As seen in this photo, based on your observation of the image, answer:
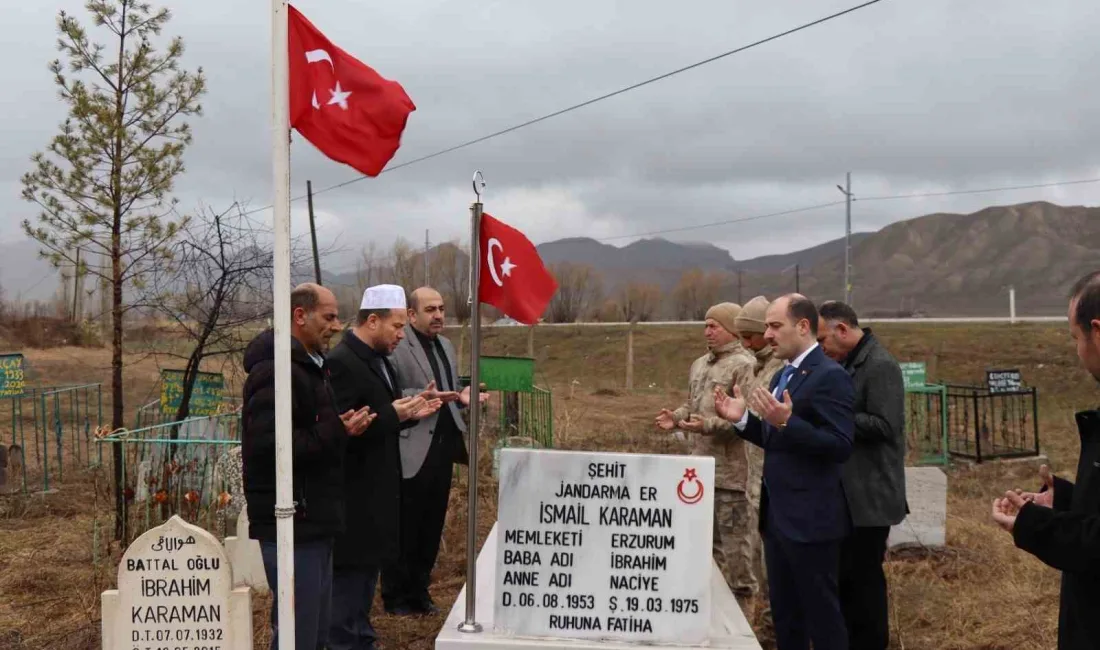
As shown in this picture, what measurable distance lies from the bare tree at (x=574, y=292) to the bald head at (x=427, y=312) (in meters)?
39.5

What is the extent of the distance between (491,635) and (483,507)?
4.95 metres

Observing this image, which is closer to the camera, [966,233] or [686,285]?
[686,285]

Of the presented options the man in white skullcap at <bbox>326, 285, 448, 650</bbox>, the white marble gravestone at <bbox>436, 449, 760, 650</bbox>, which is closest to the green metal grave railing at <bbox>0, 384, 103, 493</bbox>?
the man in white skullcap at <bbox>326, 285, 448, 650</bbox>

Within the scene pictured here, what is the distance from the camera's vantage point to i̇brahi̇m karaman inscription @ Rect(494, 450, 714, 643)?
3146 mm

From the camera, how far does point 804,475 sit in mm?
3801

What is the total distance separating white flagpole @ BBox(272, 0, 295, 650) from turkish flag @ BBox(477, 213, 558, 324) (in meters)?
0.72

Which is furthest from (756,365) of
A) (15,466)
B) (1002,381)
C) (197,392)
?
(1002,381)

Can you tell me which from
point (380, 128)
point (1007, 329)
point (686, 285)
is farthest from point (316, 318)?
point (686, 285)

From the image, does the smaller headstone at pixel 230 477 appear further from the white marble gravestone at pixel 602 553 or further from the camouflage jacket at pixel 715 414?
the white marble gravestone at pixel 602 553

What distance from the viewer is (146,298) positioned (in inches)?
307

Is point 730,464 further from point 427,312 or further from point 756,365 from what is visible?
point 427,312

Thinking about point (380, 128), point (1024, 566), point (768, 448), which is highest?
point (380, 128)

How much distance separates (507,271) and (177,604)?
191cm

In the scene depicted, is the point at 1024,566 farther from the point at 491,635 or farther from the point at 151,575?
the point at 151,575
